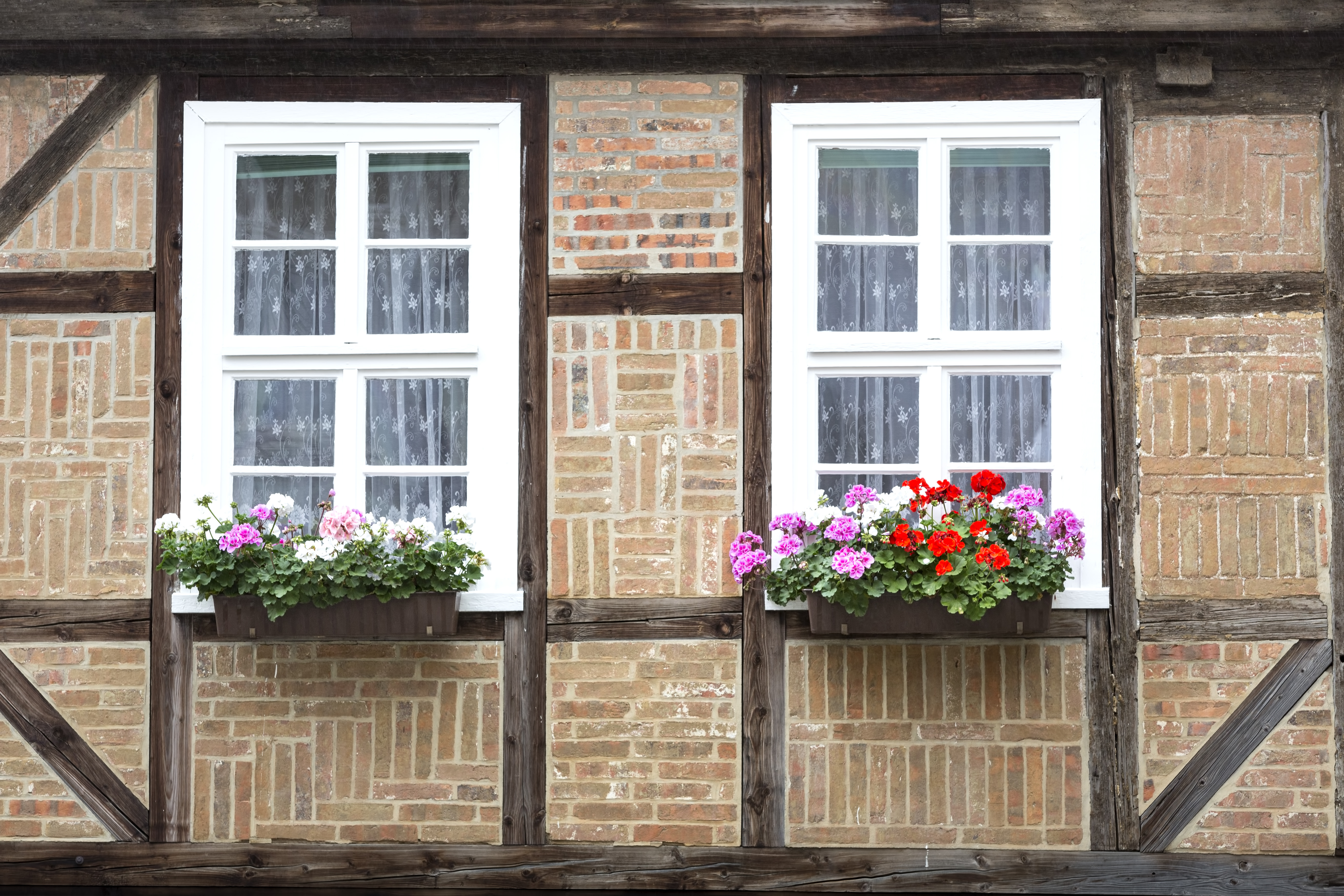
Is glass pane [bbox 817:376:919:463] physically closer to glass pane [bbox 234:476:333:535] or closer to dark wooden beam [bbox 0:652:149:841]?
glass pane [bbox 234:476:333:535]

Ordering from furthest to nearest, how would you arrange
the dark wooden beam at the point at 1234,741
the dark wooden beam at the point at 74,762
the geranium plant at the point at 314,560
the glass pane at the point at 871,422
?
the glass pane at the point at 871,422
the dark wooden beam at the point at 74,762
the dark wooden beam at the point at 1234,741
the geranium plant at the point at 314,560

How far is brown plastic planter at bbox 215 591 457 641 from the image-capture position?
4039mm

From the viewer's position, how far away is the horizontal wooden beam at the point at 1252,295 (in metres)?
4.17

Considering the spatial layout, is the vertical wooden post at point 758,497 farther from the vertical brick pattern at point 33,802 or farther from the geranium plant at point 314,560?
the vertical brick pattern at point 33,802

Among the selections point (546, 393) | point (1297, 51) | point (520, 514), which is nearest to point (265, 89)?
point (546, 393)

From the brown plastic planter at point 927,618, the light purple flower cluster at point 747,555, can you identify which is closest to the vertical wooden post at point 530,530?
the light purple flower cluster at point 747,555

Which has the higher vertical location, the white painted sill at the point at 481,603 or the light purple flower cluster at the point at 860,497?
the light purple flower cluster at the point at 860,497

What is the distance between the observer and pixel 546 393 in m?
4.25

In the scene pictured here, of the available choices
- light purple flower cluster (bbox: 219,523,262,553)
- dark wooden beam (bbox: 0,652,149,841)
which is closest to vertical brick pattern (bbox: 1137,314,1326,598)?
light purple flower cluster (bbox: 219,523,262,553)

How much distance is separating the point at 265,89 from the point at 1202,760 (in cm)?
425

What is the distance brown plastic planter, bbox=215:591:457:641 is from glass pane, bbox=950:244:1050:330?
2.18 metres

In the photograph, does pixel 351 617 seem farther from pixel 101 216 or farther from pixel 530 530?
pixel 101 216

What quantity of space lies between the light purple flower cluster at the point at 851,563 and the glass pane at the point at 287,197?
7.43ft

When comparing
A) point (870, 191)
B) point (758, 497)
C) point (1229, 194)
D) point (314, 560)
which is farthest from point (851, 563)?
point (1229, 194)
